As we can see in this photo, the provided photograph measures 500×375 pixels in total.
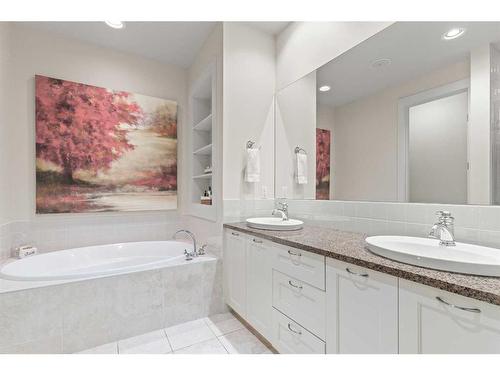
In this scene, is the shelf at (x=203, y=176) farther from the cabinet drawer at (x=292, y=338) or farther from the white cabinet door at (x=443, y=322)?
the white cabinet door at (x=443, y=322)

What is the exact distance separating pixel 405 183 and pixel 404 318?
0.91 metres

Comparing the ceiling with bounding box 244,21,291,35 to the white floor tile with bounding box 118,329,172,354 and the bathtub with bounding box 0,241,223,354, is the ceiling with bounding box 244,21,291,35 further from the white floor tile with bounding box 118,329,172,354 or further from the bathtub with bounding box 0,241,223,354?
the white floor tile with bounding box 118,329,172,354

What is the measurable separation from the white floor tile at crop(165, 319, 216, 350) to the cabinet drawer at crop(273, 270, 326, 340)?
0.71m

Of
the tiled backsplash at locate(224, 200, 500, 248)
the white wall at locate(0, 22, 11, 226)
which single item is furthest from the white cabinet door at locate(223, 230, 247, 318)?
the white wall at locate(0, 22, 11, 226)

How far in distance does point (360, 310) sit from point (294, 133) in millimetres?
1700

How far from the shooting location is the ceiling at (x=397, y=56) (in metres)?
1.27

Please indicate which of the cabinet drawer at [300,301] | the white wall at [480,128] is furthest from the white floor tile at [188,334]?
the white wall at [480,128]

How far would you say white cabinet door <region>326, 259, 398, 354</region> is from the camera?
3.13ft

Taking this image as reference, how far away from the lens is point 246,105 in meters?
2.34

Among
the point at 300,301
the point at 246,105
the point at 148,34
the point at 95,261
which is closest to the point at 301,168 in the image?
the point at 246,105

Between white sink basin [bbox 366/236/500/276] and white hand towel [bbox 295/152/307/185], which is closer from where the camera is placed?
white sink basin [bbox 366/236/500/276]

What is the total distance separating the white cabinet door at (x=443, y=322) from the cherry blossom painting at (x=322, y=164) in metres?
1.21

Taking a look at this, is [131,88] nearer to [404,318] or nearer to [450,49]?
[450,49]
